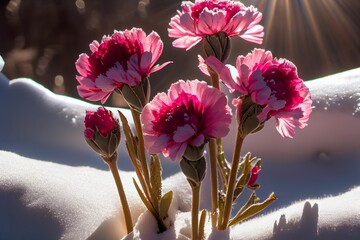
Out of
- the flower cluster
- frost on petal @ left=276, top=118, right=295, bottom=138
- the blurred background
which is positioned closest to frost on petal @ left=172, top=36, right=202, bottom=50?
the flower cluster

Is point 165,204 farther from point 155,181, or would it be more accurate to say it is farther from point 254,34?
point 254,34

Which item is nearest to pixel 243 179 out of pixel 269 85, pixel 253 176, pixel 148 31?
pixel 253 176

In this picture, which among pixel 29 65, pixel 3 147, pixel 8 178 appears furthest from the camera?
pixel 29 65

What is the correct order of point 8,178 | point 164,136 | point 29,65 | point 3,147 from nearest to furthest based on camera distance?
point 164,136 < point 8,178 < point 3,147 < point 29,65

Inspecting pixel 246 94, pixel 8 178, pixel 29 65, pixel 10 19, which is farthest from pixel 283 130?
pixel 10 19

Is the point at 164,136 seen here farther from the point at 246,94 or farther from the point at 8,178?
the point at 8,178

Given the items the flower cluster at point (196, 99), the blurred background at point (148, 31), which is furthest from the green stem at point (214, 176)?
the blurred background at point (148, 31)

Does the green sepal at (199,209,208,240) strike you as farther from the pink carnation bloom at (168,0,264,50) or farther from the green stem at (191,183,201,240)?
the pink carnation bloom at (168,0,264,50)
